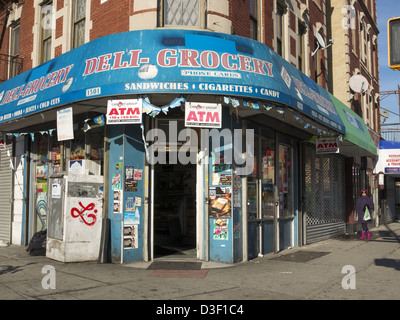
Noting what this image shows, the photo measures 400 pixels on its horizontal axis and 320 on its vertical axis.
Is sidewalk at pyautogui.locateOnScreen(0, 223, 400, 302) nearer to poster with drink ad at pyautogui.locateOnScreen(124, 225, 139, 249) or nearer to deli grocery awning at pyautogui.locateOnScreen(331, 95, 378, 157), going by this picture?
poster with drink ad at pyautogui.locateOnScreen(124, 225, 139, 249)

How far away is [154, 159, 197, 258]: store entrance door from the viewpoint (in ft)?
42.0

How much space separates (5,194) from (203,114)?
888 cm

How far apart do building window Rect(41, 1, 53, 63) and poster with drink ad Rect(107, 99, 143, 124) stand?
5.20m

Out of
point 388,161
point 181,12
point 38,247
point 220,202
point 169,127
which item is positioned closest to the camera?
point 220,202

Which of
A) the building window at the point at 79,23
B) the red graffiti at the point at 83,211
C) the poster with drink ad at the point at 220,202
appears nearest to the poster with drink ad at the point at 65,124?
the red graffiti at the point at 83,211

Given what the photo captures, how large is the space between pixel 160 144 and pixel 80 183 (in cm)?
203

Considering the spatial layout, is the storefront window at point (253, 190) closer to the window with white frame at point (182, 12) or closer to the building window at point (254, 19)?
the building window at point (254, 19)

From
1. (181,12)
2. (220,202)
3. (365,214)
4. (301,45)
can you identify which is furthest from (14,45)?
(365,214)

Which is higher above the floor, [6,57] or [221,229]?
[6,57]

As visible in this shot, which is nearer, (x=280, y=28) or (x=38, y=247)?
(x=38, y=247)

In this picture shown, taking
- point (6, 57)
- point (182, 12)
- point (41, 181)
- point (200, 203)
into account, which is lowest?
point (200, 203)

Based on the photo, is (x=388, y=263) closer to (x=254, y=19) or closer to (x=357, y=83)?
(x=254, y=19)

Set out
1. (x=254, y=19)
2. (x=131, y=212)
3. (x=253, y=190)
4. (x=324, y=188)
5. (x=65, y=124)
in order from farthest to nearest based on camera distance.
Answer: (x=324, y=188) → (x=254, y=19) → (x=253, y=190) → (x=131, y=212) → (x=65, y=124)

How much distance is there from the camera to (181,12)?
9.47m
